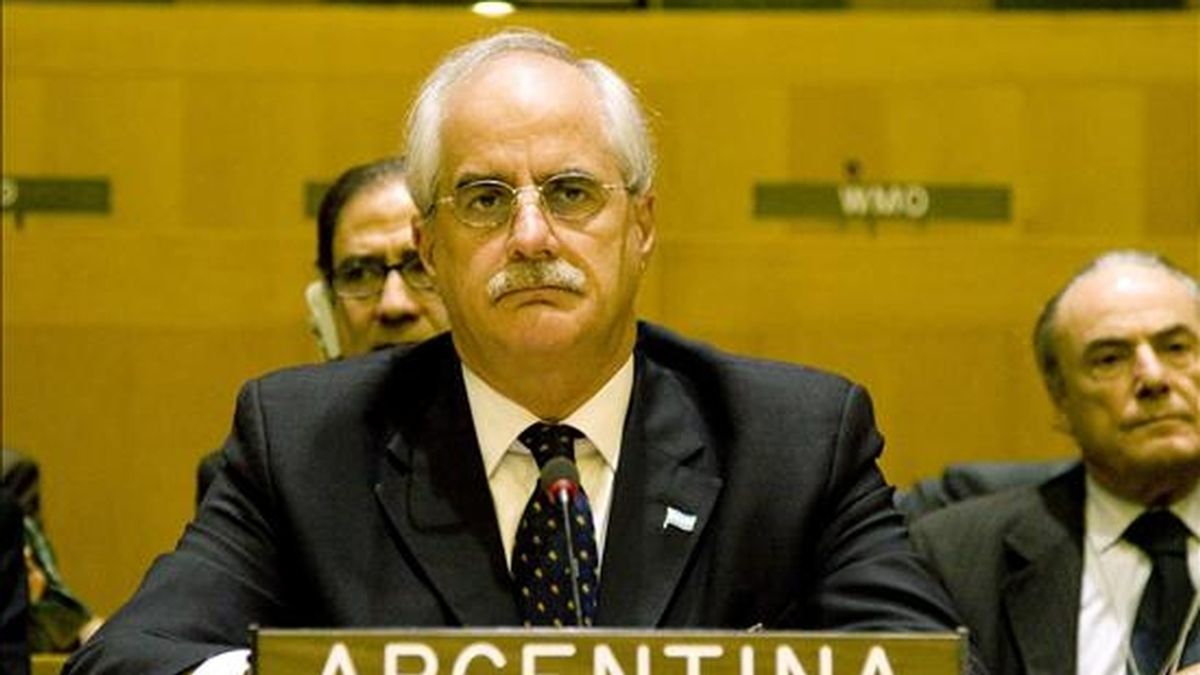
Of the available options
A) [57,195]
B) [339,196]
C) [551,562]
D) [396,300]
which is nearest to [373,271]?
[396,300]

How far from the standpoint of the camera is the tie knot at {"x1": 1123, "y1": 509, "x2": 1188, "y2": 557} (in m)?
4.29

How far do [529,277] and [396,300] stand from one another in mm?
1585

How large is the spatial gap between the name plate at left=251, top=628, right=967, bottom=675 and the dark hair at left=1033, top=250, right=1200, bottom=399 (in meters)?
2.78

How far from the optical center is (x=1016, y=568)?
4.20 m

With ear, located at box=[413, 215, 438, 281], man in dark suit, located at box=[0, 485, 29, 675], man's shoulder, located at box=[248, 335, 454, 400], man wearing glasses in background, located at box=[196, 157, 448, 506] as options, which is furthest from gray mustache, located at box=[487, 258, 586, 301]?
man in dark suit, located at box=[0, 485, 29, 675]

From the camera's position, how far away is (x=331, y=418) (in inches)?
107

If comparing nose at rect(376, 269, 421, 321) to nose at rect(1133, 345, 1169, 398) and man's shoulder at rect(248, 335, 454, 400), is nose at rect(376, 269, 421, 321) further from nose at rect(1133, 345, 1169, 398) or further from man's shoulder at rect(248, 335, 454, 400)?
Result: nose at rect(1133, 345, 1169, 398)

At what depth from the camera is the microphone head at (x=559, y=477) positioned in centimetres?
235

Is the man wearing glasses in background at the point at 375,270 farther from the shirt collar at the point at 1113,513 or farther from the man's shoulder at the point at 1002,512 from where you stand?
the shirt collar at the point at 1113,513

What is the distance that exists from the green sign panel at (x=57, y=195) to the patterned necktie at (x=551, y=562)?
403cm

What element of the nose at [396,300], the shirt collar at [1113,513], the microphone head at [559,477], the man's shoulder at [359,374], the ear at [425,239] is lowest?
the shirt collar at [1113,513]

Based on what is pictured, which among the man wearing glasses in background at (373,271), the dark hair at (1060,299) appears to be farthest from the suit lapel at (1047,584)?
the man wearing glasses in background at (373,271)

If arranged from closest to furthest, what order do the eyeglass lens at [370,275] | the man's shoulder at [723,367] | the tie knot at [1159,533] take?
the man's shoulder at [723,367] → the eyeglass lens at [370,275] → the tie knot at [1159,533]

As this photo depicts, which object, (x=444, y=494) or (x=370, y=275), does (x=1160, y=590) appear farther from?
(x=444, y=494)
